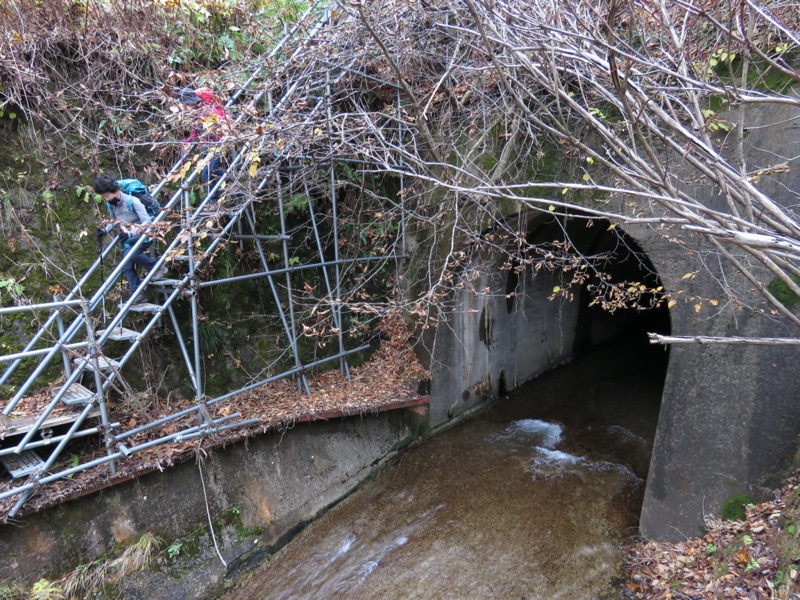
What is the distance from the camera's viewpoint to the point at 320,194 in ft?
22.5

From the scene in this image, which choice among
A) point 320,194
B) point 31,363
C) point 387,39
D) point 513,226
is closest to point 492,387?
point 513,226

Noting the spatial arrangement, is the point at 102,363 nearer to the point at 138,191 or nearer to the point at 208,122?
the point at 138,191

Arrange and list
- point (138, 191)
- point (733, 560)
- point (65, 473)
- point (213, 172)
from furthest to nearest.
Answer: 1. point (213, 172)
2. point (138, 191)
3. point (733, 560)
4. point (65, 473)

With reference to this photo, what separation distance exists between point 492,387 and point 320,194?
17.7 ft

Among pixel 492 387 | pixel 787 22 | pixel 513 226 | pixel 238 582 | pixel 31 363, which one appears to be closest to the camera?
pixel 787 22

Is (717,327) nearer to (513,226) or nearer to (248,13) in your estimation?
(513,226)

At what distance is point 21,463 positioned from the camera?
13.7ft

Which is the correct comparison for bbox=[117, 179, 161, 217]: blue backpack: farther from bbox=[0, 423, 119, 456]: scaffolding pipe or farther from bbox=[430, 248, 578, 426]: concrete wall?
bbox=[430, 248, 578, 426]: concrete wall

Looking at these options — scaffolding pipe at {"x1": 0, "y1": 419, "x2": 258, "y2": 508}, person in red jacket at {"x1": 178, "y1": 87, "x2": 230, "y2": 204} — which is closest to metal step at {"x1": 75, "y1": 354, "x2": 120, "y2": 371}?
scaffolding pipe at {"x1": 0, "y1": 419, "x2": 258, "y2": 508}

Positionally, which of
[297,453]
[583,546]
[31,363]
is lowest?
[583,546]

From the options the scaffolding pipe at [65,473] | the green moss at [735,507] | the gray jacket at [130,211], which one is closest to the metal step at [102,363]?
the scaffolding pipe at [65,473]

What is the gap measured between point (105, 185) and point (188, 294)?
1.41 m

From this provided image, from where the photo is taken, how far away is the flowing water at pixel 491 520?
16.8 ft

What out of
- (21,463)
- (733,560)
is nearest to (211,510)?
(21,463)
